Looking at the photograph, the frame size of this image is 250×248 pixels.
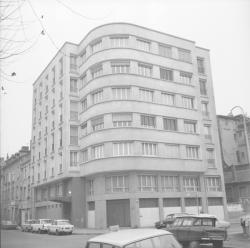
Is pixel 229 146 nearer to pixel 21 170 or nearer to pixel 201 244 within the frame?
pixel 21 170

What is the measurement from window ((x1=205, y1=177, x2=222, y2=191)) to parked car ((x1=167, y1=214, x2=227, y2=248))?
1039 inches

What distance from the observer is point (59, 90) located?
4797 centimetres

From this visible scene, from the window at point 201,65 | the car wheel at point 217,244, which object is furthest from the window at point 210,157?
the car wheel at point 217,244

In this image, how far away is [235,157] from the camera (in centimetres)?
5784

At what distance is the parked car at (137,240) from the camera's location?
785cm

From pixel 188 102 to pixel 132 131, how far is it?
33.6 ft

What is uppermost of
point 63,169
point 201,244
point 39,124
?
point 39,124

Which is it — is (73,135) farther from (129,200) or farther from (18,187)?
(18,187)

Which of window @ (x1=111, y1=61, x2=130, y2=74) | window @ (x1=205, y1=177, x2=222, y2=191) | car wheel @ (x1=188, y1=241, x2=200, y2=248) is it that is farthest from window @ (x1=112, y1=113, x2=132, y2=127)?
car wheel @ (x1=188, y1=241, x2=200, y2=248)

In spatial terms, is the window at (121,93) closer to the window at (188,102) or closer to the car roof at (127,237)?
the window at (188,102)

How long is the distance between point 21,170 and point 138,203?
118ft

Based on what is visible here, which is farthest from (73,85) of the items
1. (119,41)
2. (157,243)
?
(157,243)

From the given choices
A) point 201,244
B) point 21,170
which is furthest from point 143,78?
point 21,170

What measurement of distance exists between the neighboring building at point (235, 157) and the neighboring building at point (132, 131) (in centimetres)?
907
